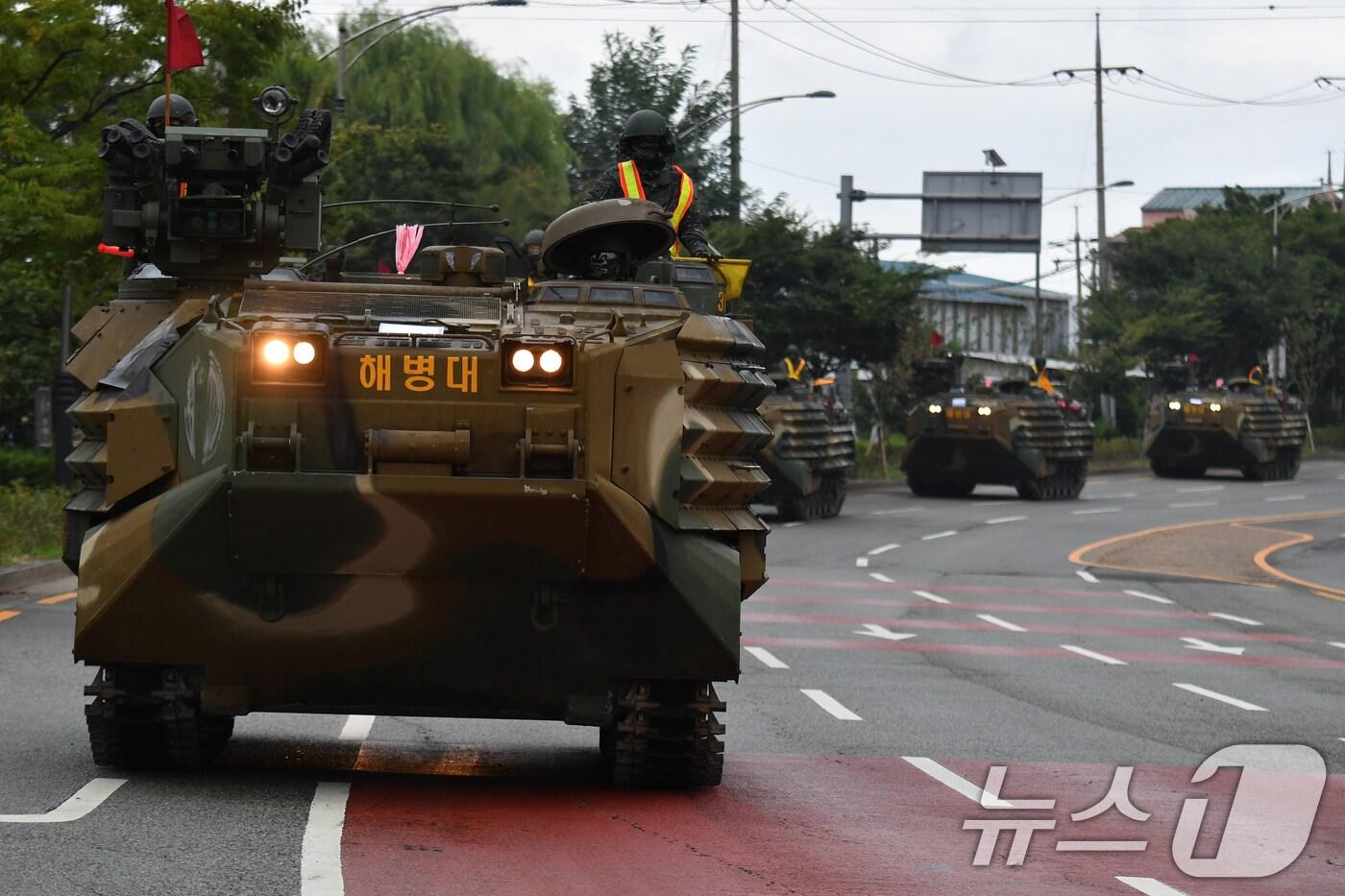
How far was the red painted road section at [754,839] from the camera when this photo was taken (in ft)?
27.5

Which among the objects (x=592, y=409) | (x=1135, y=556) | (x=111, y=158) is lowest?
(x=1135, y=556)

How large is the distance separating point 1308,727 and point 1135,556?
748 inches

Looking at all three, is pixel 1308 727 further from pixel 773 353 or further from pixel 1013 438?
pixel 773 353

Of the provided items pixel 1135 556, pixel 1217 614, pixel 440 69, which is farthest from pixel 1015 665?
pixel 440 69

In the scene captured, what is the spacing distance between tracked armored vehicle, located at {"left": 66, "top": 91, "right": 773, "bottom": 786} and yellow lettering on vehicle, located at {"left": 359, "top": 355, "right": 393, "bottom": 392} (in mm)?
12

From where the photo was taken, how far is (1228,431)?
55250 mm

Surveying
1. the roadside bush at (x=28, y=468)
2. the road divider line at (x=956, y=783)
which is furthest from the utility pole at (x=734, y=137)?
the road divider line at (x=956, y=783)

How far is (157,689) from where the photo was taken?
10.1 metres

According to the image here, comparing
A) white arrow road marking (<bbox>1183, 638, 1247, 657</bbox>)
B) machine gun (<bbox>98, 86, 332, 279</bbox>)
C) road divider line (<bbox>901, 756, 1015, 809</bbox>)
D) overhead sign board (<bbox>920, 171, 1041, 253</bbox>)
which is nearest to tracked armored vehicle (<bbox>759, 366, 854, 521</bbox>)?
white arrow road marking (<bbox>1183, 638, 1247, 657</bbox>)

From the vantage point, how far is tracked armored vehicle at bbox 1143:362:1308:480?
182ft

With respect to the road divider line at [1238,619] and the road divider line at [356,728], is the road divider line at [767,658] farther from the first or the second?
the road divider line at [1238,619]

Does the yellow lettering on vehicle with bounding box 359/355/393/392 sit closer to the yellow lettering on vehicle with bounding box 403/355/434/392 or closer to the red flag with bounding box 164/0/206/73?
the yellow lettering on vehicle with bounding box 403/355/434/392

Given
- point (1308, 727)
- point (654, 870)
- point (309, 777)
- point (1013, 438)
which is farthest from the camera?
point (1013, 438)

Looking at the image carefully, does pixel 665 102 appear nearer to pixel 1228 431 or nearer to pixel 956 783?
pixel 1228 431
